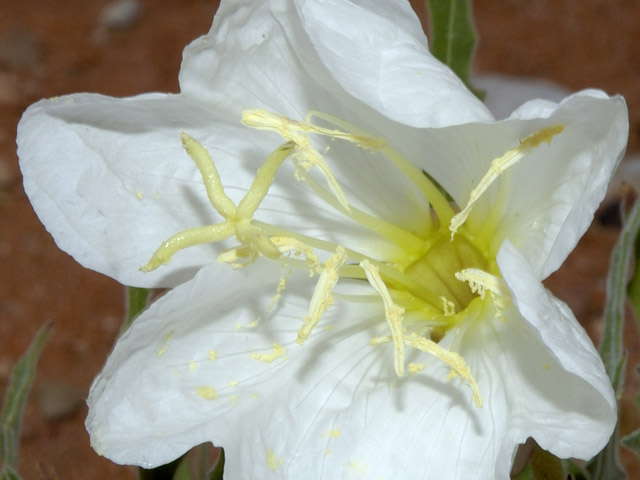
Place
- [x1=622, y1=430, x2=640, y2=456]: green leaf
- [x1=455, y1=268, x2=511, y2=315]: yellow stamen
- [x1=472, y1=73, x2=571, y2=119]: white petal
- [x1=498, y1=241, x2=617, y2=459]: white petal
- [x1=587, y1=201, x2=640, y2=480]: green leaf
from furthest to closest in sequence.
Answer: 1. [x1=472, y1=73, x2=571, y2=119]: white petal
2. [x1=587, y1=201, x2=640, y2=480]: green leaf
3. [x1=622, y1=430, x2=640, y2=456]: green leaf
4. [x1=455, y1=268, x2=511, y2=315]: yellow stamen
5. [x1=498, y1=241, x2=617, y2=459]: white petal

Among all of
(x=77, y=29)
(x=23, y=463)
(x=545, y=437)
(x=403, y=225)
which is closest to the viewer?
(x=545, y=437)

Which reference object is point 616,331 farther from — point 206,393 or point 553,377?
point 206,393

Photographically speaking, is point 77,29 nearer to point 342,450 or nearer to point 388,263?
point 388,263

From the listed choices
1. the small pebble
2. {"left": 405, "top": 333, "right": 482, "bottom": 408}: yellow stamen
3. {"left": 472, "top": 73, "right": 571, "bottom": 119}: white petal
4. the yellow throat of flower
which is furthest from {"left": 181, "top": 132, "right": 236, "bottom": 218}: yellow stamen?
the small pebble

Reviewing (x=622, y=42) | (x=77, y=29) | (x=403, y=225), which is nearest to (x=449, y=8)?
(x=403, y=225)

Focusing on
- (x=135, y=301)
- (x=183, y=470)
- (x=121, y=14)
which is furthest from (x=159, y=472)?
(x=121, y=14)

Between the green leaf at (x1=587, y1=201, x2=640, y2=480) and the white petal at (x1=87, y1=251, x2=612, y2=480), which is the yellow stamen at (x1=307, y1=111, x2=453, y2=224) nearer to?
the white petal at (x1=87, y1=251, x2=612, y2=480)
